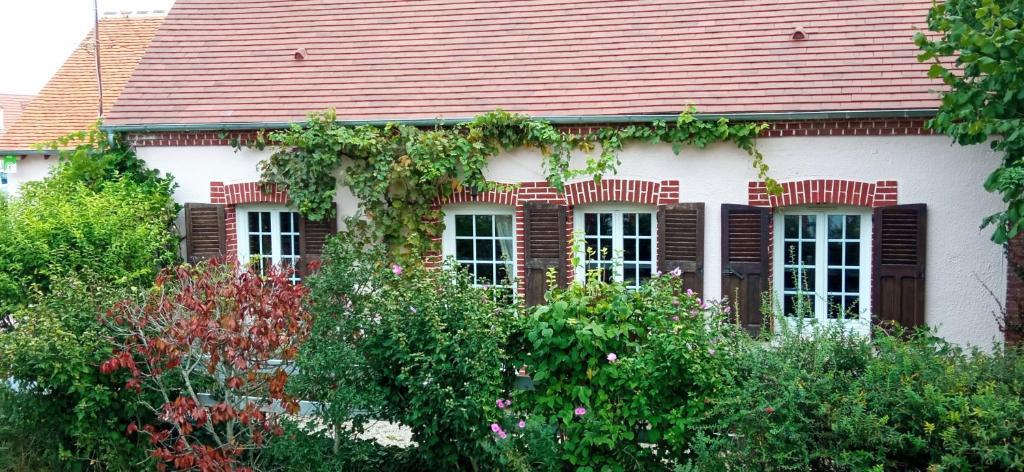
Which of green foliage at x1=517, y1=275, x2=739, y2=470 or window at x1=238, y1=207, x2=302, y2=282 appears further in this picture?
window at x1=238, y1=207, x2=302, y2=282

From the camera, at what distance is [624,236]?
10156 mm

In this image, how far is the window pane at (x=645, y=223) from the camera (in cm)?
1011

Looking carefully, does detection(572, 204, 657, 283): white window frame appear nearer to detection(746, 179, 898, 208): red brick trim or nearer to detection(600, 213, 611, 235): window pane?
detection(600, 213, 611, 235): window pane

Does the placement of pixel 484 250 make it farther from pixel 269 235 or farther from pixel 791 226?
pixel 791 226

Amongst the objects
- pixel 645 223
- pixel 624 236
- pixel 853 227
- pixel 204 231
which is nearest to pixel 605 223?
pixel 624 236

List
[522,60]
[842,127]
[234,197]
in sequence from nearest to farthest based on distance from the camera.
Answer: [842,127], [234,197], [522,60]

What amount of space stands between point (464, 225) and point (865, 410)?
628 centimetres

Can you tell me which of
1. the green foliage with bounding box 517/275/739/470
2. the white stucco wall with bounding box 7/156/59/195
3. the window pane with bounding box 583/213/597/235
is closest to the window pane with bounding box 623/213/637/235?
the window pane with bounding box 583/213/597/235

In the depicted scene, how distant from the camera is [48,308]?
6.52 meters

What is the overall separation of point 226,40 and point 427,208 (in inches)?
164

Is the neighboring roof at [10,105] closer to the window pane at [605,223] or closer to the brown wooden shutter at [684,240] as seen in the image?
the window pane at [605,223]

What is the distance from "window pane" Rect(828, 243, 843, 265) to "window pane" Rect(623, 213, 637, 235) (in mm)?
2029

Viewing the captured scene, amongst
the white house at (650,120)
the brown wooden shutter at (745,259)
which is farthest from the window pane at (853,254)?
the brown wooden shutter at (745,259)

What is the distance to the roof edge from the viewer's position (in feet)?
30.1
